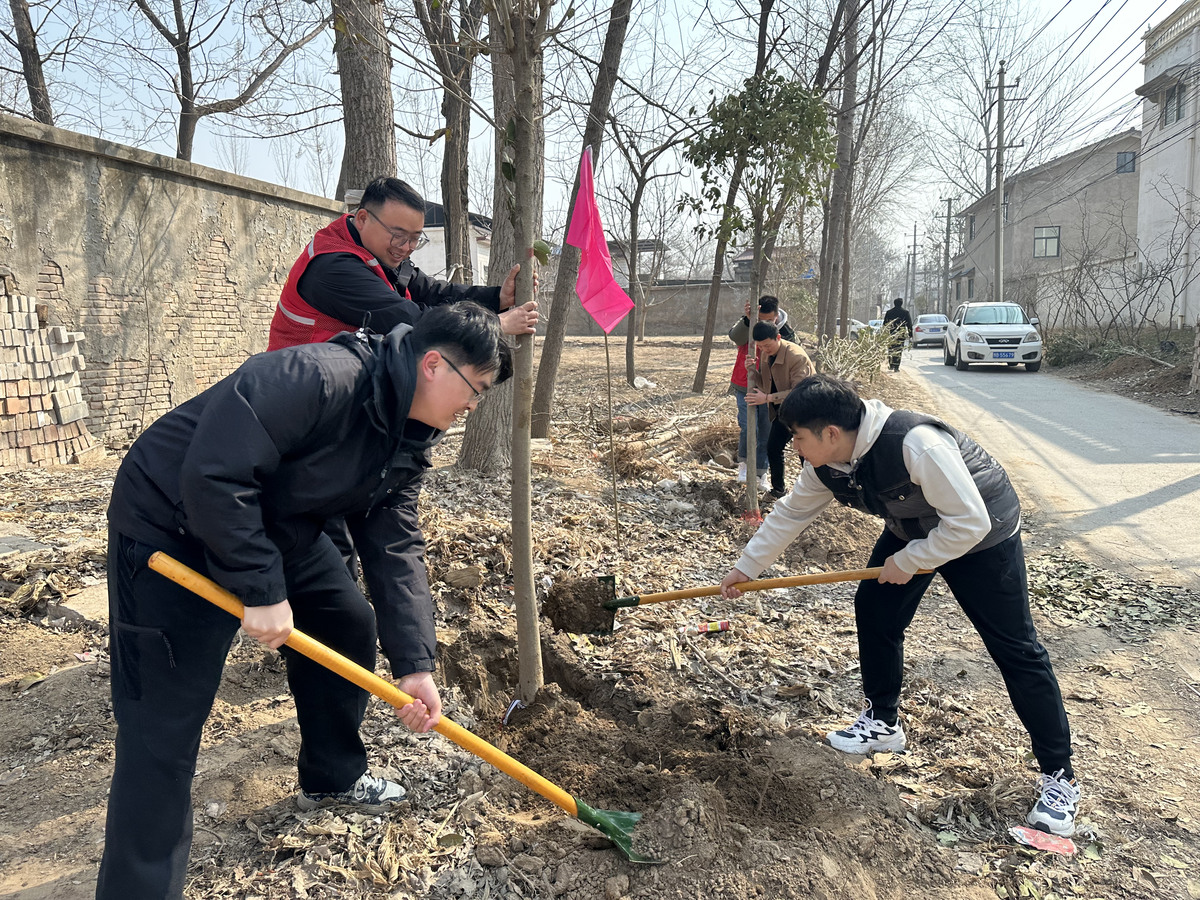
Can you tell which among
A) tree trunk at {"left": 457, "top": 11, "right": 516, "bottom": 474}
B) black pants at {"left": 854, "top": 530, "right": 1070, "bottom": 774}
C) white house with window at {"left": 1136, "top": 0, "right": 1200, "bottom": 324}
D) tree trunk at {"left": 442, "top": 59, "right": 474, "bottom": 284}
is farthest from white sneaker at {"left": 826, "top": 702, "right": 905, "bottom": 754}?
white house with window at {"left": 1136, "top": 0, "right": 1200, "bottom": 324}

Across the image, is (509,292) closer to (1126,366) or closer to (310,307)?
(310,307)

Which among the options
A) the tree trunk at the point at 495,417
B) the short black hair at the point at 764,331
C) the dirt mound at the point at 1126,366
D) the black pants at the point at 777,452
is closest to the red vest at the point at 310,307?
the tree trunk at the point at 495,417

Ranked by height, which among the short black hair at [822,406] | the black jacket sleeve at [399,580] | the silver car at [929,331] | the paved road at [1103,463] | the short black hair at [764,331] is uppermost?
the silver car at [929,331]

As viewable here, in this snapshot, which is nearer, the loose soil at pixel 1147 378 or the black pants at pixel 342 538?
the black pants at pixel 342 538

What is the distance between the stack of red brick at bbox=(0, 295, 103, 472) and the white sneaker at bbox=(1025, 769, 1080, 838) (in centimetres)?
795

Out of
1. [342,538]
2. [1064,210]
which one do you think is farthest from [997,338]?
[1064,210]

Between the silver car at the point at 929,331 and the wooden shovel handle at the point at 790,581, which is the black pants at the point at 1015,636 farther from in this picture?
the silver car at the point at 929,331

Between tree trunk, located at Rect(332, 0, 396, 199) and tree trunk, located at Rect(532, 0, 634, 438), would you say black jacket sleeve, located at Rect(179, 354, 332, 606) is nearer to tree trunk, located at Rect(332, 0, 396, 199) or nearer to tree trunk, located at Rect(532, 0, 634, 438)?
tree trunk, located at Rect(332, 0, 396, 199)

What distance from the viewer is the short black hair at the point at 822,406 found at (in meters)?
2.64

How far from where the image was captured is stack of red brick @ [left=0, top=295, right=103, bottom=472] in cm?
705

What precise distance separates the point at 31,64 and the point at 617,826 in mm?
16219

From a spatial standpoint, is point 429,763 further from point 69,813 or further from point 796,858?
point 796,858

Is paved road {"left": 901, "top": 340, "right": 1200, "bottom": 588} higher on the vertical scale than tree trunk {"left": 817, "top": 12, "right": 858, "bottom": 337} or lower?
lower

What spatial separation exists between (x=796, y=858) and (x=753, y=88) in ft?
17.2
